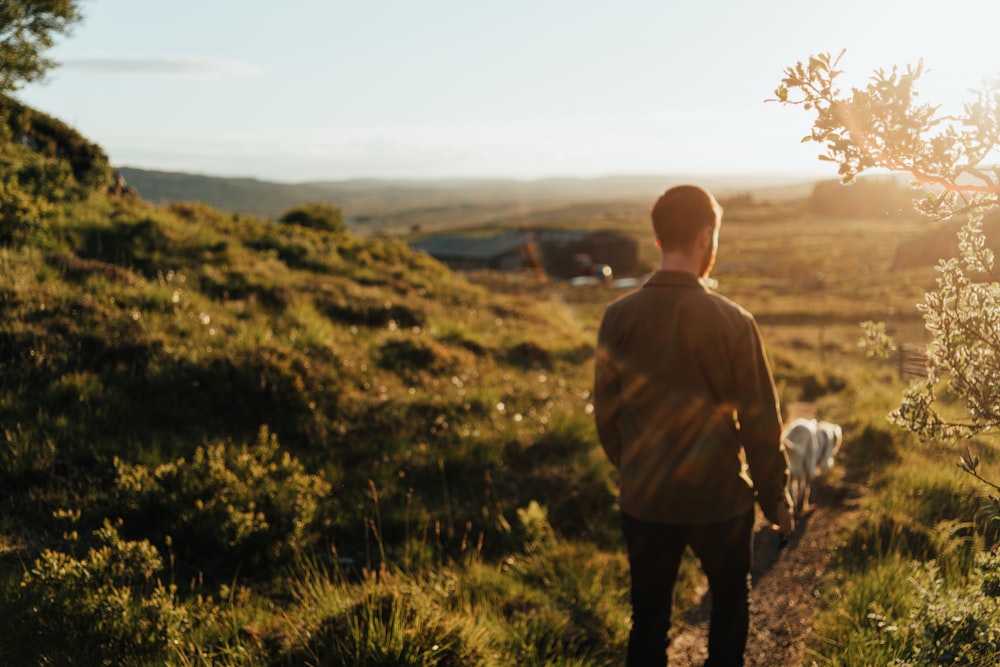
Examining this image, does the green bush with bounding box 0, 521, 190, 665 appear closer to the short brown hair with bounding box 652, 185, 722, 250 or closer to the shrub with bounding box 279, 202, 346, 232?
the short brown hair with bounding box 652, 185, 722, 250

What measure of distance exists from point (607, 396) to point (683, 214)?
96 cm

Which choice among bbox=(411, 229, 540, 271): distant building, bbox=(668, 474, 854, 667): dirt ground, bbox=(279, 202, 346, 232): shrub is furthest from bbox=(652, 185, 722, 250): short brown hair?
bbox=(411, 229, 540, 271): distant building

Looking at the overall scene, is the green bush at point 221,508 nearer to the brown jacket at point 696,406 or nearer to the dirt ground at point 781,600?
the dirt ground at point 781,600

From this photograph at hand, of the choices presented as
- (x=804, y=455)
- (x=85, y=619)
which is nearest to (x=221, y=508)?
(x=85, y=619)

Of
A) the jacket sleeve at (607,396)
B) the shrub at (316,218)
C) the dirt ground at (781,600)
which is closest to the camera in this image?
the jacket sleeve at (607,396)

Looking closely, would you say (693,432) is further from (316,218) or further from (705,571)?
(316,218)

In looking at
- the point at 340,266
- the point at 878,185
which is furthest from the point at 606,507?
the point at 878,185

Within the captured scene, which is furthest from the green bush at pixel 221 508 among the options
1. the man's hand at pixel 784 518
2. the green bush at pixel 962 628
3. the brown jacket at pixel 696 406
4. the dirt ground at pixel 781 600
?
the green bush at pixel 962 628

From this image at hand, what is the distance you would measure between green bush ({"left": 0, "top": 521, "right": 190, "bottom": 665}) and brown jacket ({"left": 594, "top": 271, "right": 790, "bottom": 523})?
272 centimetres

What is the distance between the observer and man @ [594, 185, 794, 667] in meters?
2.98

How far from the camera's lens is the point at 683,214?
306 cm

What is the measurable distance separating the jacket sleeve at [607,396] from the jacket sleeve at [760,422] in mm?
594

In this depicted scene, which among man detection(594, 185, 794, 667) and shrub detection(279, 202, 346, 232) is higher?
shrub detection(279, 202, 346, 232)

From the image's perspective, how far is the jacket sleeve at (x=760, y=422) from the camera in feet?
9.74
